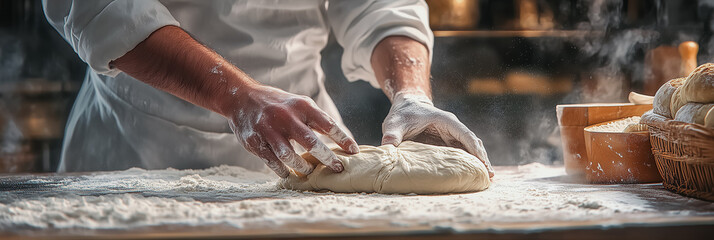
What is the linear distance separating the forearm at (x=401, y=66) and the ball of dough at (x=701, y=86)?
0.70 m

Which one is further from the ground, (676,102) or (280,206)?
(676,102)

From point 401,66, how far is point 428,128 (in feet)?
1.00

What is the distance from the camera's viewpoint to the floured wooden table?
83 centimetres

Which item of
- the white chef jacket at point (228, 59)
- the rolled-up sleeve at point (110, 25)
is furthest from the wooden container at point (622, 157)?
the rolled-up sleeve at point (110, 25)

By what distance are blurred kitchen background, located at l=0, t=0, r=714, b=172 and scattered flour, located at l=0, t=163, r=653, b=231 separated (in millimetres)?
911

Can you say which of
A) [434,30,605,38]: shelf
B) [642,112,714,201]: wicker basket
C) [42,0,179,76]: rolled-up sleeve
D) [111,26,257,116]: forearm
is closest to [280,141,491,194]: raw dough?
[111,26,257,116]: forearm

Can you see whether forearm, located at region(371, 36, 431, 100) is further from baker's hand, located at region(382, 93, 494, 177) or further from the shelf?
the shelf

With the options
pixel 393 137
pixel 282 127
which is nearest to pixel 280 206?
pixel 282 127

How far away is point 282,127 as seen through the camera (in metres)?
1.20

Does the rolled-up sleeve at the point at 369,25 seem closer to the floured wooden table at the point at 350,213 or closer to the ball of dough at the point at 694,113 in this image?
the floured wooden table at the point at 350,213

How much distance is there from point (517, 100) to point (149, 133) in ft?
4.58

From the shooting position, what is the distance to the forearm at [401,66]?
1.68 metres

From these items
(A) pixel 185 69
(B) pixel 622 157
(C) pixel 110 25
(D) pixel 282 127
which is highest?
(C) pixel 110 25

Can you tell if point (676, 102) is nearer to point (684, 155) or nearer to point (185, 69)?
point (684, 155)
